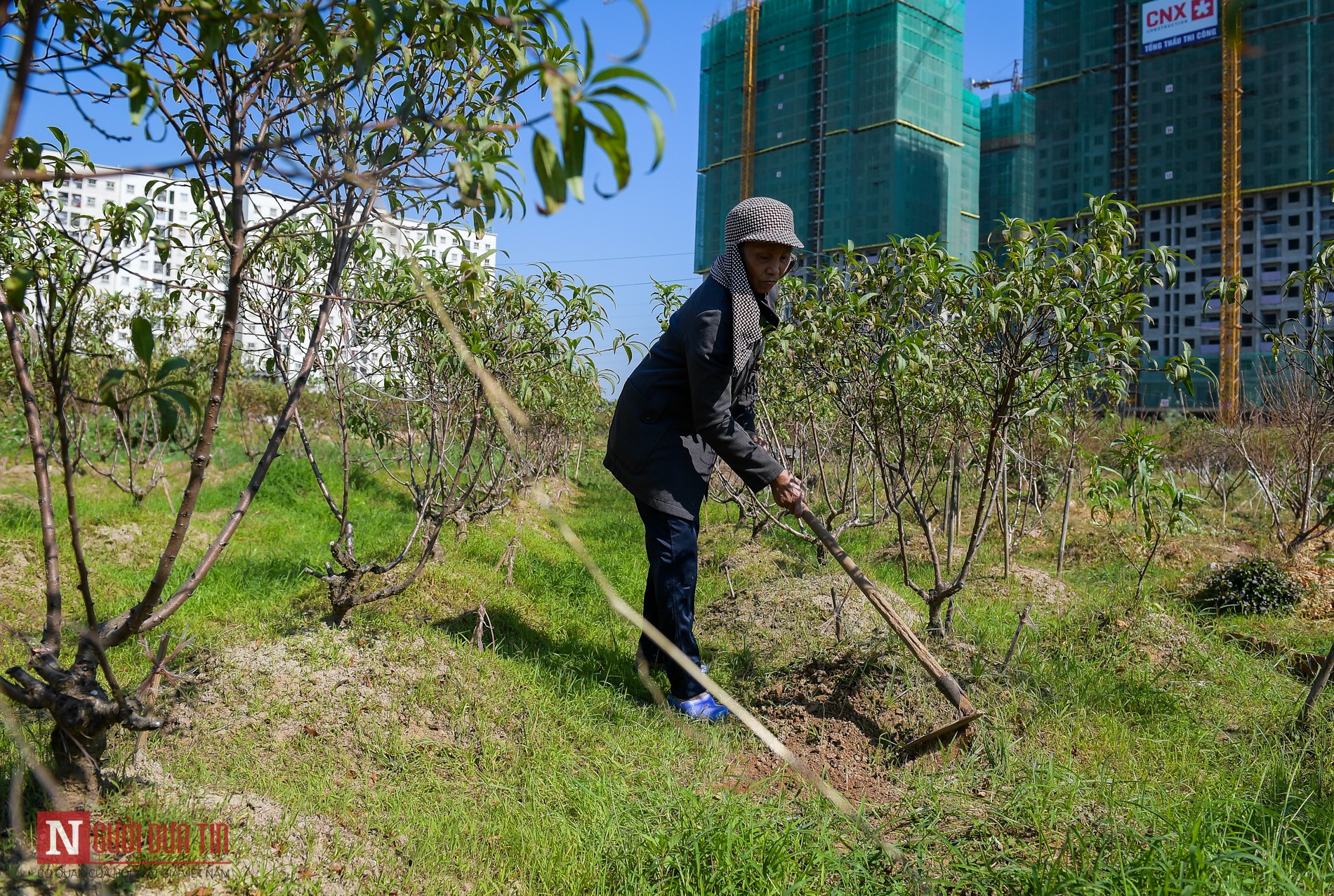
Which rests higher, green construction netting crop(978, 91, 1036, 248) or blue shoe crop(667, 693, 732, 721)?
green construction netting crop(978, 91, 1036, 248)

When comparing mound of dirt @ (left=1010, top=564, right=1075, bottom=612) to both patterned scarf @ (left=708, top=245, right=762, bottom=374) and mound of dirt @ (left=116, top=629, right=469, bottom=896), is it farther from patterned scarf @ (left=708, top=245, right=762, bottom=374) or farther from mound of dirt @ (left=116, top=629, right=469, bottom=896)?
mound of dirt @ (left=116, top=629, right=469, bottom=896)

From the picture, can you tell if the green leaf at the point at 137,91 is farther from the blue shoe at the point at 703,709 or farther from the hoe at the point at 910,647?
the blue shoe at the point at 703,709

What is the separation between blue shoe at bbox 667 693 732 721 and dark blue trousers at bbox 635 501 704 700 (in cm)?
3

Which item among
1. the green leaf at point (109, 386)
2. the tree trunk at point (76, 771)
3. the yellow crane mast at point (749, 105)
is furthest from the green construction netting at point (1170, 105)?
the green leaf at point (109, 386)

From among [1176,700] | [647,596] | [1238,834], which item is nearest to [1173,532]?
[1176,700]

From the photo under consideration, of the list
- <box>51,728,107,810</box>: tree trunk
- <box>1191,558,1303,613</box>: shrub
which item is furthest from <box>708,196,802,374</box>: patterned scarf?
<box>1191,558,1303,613</box>: shrub

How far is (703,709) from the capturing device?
11.0 feet

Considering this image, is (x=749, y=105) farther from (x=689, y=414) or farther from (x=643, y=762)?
(x=643, y=762)

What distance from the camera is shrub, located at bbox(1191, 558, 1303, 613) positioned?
5656mm

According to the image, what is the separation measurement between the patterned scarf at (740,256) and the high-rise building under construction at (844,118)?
112 feet

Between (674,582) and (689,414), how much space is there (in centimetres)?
69

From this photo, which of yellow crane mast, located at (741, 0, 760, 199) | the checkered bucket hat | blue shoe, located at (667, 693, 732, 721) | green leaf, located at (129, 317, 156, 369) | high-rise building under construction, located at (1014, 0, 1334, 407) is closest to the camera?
green leaf, located at (129, 317, 156, 369)

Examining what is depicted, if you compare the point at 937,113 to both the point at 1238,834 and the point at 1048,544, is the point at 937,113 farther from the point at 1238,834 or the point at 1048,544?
the point at 1238,834

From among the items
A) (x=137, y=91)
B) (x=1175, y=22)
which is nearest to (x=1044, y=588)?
(x=137, y=91)
